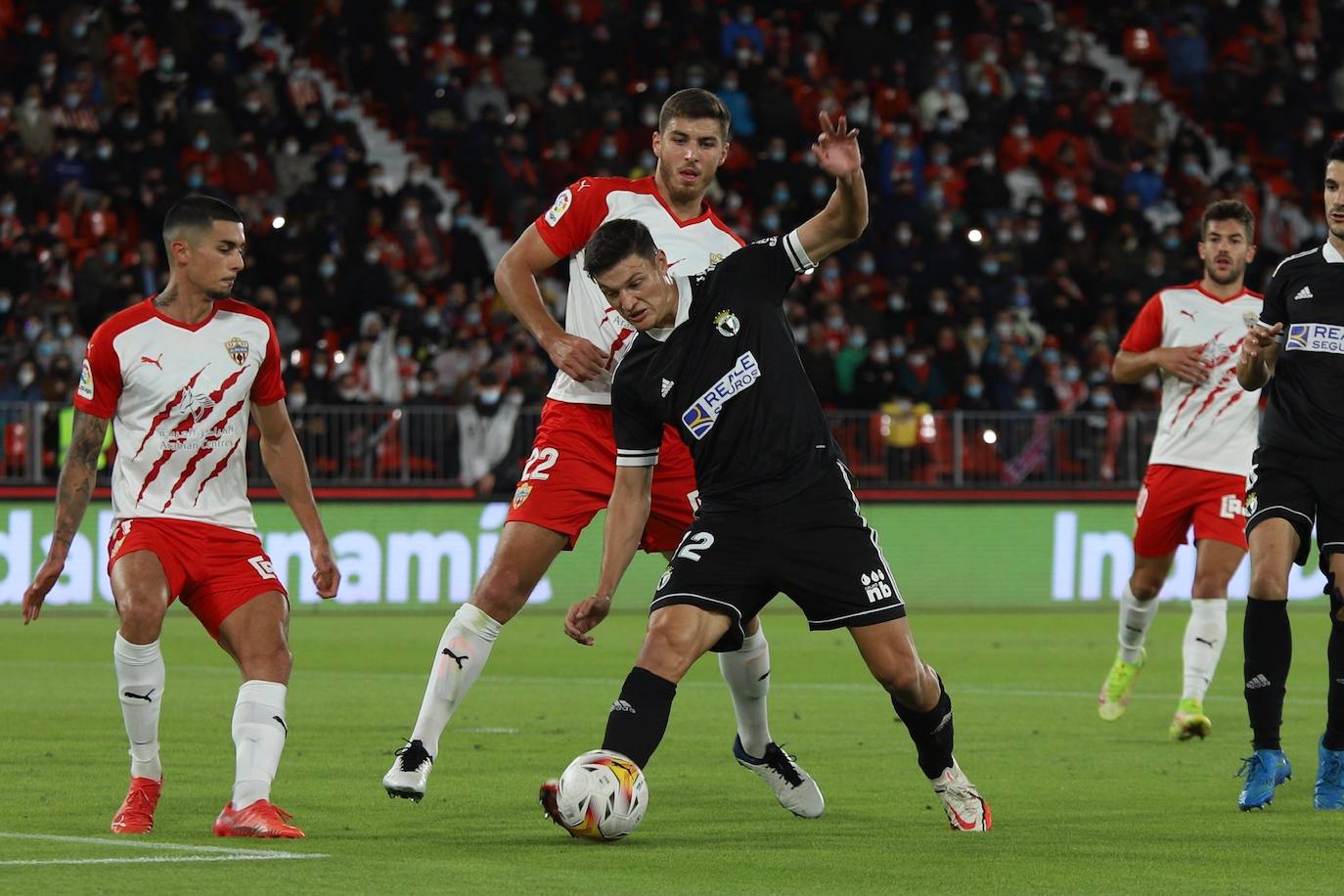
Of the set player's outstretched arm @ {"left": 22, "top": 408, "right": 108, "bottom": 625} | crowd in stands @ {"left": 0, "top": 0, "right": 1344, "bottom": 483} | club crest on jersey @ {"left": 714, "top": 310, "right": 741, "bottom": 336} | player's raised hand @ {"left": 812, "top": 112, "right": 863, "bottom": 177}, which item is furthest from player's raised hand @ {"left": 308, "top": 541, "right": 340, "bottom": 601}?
crowd in stands @ {"left": 0, "top": 0, "right": 1344, "bottom": 483}

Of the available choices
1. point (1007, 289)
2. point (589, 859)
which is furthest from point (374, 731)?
point (1007, 289)

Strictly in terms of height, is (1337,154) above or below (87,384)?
above

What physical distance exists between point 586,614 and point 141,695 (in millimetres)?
1603

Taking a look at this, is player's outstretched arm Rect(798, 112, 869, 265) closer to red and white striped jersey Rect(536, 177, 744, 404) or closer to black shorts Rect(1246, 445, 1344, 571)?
red and white striped jersey Rect(536, 177, 744, 404)

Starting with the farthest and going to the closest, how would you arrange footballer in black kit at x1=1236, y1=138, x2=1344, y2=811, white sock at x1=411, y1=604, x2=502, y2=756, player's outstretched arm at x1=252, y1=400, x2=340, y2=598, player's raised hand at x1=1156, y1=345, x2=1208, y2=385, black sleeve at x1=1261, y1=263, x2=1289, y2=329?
1. player's raised hand at x1=1156, y1=345, x2=1208, y2=385
2. black sleeve at x1=1261, y1=263, x2=1289, y2=329
3. footballer in black kit at x1=1236, y1=138, x2=1344, y2=811
4. white sock at x1=411, y1=604, x2=502, y2=756
5. player's outstretched arm at x1=252, y1=400, x2=340, y2=598

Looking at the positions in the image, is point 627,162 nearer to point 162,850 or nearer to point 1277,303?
point 1277,303

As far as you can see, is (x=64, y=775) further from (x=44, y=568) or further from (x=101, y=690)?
(x=101, y=690)

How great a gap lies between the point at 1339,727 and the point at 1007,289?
19.1 metres

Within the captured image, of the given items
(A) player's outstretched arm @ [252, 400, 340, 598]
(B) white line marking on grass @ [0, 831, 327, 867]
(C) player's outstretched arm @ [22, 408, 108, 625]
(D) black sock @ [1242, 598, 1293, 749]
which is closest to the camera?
(B) white line marking on grass @ [0, 831, 327, 867]

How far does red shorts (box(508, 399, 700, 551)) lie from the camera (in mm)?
8430

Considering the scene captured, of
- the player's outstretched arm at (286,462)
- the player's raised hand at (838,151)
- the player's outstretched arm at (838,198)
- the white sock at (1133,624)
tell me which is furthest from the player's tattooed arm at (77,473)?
the white sock at (1133,624)

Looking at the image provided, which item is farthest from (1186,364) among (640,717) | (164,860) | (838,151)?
(164,860)

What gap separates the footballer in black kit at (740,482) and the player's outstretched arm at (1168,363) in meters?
4.24

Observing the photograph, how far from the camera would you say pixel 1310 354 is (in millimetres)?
8523
